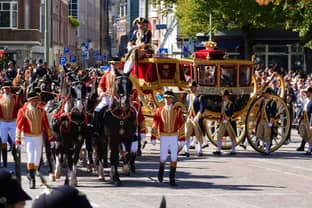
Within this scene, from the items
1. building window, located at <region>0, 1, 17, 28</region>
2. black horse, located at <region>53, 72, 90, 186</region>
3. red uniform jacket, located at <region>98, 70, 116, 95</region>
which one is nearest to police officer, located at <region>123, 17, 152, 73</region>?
red uniform jacket, located at <region>98, 70, 116, 95</region>

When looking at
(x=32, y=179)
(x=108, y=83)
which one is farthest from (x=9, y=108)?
(x=32, y=179)

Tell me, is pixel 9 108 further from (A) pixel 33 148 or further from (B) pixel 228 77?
(B) pixel 228 77

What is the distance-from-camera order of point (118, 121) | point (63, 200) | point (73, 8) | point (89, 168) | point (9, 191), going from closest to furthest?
point (63, 200)
point (9, 191)
point (118, 121)
point (89, 168)
point (73, 8)

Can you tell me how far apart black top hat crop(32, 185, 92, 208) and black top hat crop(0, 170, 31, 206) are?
1.61ft

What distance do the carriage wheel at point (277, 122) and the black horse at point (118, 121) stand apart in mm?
6596

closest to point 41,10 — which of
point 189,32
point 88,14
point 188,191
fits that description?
point 189,32

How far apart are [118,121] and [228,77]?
7.16m

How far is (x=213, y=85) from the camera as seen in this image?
22.9 meters

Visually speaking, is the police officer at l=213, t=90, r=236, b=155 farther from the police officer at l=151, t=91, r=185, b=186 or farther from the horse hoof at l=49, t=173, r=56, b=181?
the horse hoof at l=49, t=173, r=56, b=181

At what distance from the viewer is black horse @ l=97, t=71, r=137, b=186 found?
1625 centimetres

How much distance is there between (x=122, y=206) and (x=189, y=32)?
37989 mm

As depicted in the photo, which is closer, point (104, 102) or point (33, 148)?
point (33, 148)

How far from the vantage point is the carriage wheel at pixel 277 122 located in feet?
74.4

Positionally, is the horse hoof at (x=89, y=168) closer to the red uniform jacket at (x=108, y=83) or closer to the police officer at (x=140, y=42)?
the red uniform jacket at (x=108, y=83)
